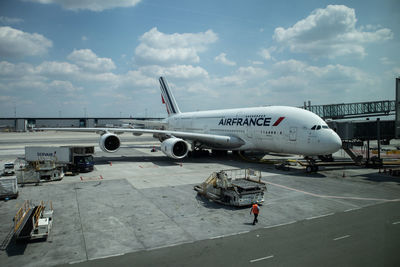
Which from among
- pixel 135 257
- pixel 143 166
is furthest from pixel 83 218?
pixel 143 166

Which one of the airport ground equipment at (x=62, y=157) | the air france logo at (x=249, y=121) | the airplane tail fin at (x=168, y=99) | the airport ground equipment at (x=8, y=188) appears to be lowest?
the airport ground equipment at (x=8, y=188)

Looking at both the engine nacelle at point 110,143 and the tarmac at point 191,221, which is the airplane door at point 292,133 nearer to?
the tarmac at point 191,221

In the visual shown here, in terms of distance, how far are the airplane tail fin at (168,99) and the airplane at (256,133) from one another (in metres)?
9.76

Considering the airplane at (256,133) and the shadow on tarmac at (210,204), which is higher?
the airplane at (256,133)

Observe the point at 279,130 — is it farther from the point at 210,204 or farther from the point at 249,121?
the point at 210,204

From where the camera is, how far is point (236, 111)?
30.0m

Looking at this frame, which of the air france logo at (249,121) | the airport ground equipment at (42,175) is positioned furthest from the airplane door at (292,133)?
the airport ground equipment at (42,175)

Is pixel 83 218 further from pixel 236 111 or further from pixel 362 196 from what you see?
pixel 236 111

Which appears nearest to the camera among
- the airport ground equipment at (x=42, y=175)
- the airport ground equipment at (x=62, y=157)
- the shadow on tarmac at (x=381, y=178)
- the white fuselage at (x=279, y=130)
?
the airport ground equipment at (x=42, y=175)

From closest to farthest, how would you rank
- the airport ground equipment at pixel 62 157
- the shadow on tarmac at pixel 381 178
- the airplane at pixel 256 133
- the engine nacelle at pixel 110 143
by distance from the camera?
the shadow on tarmac at pixel 381 178 < the airplane at pixel 256 133 < the airport ground equipment at pixel 62 157 < the engine nacelle at pixel 110 143

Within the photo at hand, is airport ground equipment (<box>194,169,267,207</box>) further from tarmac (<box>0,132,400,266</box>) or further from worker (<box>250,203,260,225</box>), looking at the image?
worker (<box>250,203,260,225</box>)

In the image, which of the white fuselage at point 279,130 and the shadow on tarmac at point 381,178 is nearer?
the shadow on tarmac at point 381,178

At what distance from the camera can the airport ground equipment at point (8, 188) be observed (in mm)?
14930

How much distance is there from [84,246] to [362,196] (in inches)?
576
